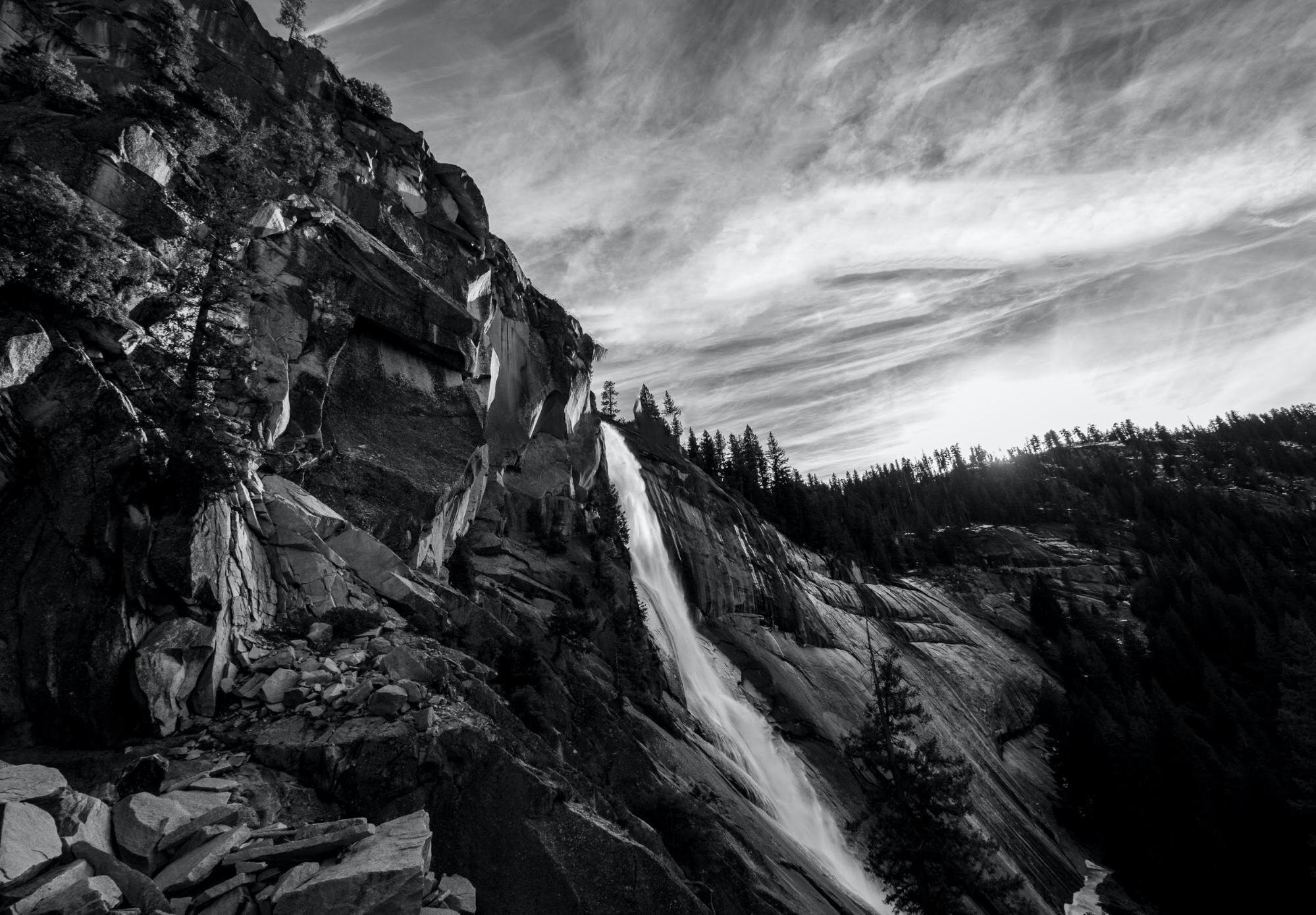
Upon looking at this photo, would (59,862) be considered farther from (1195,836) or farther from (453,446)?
(1195,836)

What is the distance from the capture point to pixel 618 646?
30672 millimetres

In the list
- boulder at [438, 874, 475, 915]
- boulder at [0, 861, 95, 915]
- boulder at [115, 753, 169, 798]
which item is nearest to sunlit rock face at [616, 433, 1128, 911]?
boulder at [438, 874, 475, 915]

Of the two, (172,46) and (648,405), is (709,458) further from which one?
(172,46)

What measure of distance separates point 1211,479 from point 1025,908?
164 meters

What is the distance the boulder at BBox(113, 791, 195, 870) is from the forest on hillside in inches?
2113

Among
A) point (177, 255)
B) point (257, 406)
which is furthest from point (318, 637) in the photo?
point (177, 255)

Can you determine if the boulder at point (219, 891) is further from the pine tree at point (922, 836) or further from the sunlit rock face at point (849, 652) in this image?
the sunlit rock face at point (849, 652)

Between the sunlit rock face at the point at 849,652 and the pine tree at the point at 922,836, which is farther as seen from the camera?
the sunlit rock face at the point at 849,652

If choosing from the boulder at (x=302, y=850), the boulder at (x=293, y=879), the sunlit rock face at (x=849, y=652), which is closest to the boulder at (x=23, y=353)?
the boulder at (x=302, y=850)

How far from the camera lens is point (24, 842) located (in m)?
5.45

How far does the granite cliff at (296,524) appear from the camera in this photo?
9.34 m

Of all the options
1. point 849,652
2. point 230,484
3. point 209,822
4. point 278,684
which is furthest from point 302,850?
point 849,652

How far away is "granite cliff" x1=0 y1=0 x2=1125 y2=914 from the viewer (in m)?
9.34

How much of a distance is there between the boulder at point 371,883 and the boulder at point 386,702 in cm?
292
